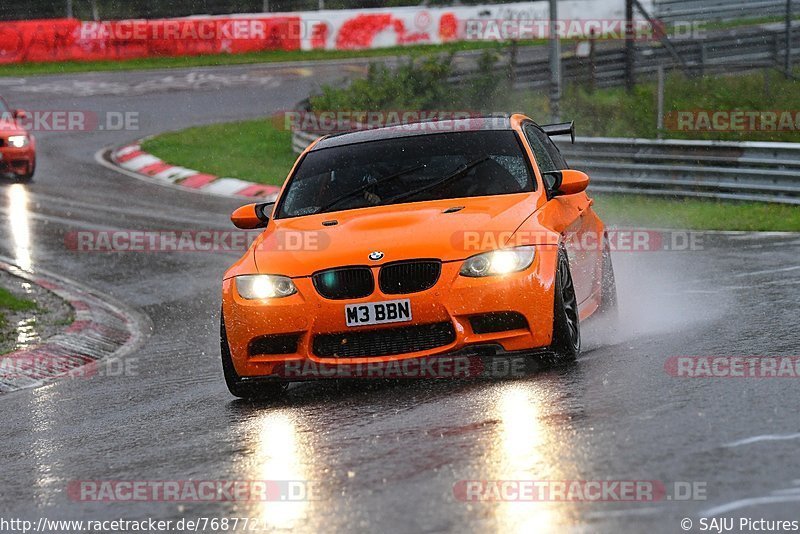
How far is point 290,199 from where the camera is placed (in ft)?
29.9

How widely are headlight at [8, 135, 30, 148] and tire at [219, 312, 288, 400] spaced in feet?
55.6

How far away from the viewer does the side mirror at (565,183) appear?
873 centimetres

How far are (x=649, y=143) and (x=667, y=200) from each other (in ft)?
2.76

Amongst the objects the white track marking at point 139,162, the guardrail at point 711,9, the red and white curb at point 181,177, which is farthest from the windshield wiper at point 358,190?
the guardrail at point 711,9

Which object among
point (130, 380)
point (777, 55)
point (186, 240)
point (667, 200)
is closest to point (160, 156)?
point (186, 240)

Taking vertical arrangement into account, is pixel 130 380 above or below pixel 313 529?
below

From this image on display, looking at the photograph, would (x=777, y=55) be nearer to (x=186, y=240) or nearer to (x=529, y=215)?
(x=186, y=240)

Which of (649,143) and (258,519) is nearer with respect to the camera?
(258,519)

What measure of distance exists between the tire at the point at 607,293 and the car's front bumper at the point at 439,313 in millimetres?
2071

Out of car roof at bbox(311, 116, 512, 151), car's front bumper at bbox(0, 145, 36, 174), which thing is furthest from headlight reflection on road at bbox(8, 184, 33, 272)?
car roof at bbox(311, 116, 512, 151)

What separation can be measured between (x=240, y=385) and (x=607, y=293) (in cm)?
301

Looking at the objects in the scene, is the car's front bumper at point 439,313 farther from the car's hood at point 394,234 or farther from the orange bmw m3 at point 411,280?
the car's hood at point 394,234

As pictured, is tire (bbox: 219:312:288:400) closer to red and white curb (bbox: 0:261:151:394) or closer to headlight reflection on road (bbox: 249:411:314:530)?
headlight reflection on road (bbox: 249:411:314:530)

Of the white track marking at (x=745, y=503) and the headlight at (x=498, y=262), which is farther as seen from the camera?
the headlight at (x=498, y=262)
